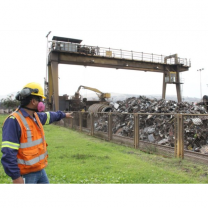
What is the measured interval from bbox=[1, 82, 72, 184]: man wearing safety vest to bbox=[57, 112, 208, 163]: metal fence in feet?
14.9

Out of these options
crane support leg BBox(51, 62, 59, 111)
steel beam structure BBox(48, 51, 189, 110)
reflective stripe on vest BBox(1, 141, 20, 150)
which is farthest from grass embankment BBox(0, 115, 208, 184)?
steel beam structure BBox(48, 51, 189, 110)

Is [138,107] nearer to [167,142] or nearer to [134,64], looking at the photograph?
[167,142]

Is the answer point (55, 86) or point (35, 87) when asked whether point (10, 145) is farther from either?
point (55, 86)

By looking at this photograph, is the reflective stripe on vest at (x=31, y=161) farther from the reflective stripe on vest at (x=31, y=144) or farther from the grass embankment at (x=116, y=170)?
the grass embankment at (x=116, y=170)

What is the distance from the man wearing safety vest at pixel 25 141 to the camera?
2.13m

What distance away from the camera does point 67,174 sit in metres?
4.52

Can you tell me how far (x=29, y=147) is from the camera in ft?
7.57

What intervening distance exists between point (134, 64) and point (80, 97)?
6562 millimetres

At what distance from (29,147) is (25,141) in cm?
8

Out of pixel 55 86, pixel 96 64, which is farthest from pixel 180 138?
pixel 96 64

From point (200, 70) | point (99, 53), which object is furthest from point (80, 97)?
point (200, 70)

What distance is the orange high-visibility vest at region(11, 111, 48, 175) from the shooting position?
2264 millimetres

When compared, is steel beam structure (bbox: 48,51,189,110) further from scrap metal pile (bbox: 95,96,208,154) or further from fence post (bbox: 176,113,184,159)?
fence post (bbox: 176,113,184,159)

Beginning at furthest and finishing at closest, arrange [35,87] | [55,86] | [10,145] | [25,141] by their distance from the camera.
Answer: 1. [55,86]
2. [35,87]
3. [25,141]
4. [10,145]
